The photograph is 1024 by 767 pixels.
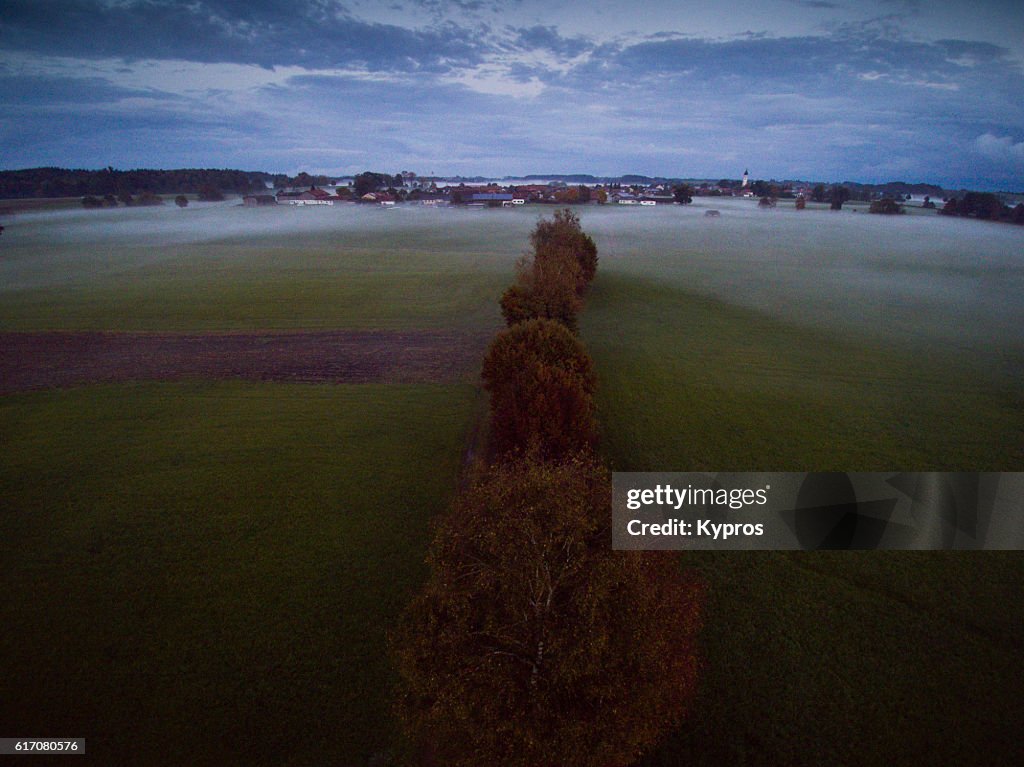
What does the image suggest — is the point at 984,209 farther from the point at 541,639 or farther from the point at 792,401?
the point at 541,639

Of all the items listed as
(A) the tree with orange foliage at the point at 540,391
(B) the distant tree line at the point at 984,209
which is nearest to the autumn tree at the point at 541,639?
(A) the tree with orange foliage at the point at 540,391

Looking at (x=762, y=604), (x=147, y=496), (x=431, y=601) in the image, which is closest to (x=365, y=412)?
(x=147, y=496)

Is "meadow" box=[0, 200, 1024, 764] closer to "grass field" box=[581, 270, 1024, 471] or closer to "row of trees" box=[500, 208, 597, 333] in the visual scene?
"grass field" box=[581, 270, 1024, 471]

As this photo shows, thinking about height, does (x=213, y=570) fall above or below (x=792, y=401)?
below

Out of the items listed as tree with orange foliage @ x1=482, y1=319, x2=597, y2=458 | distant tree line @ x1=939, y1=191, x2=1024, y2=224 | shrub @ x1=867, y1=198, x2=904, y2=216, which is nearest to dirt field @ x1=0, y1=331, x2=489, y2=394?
tree with orange foliage @ x1=482, y1=319, x2=597, y2=458

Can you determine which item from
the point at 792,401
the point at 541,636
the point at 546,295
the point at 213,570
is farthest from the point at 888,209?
the point at 213,570

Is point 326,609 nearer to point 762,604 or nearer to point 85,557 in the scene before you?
point 85,557
